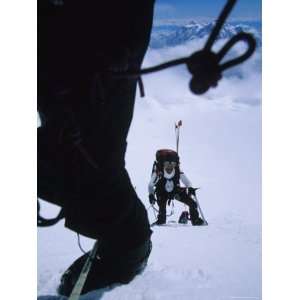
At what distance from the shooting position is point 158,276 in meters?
1.00

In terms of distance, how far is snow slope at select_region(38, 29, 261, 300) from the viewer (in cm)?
97

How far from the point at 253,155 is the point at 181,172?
199 millimetres

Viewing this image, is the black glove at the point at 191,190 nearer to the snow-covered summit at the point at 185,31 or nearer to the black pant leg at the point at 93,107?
the black pant leg at the point at 93,107

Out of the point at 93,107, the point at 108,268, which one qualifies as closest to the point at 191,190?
the point at 108,268

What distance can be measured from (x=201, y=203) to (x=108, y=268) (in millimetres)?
309

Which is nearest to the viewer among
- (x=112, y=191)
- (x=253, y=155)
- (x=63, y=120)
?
(x=63, y=120)

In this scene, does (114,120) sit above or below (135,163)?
above

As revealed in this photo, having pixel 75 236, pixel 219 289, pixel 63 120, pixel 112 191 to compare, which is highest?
pixel 63 120

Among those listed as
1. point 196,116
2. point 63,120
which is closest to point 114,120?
Result: point 63,120

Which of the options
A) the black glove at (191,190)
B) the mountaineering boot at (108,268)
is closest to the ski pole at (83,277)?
the mountaineering boot at (108,268)

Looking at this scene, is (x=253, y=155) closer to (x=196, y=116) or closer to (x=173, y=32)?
(x=196, y=116)

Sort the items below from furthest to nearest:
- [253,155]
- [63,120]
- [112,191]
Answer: [253,155] → [112,191] → [63,120]

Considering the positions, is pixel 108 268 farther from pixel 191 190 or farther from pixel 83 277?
pixel 191 190

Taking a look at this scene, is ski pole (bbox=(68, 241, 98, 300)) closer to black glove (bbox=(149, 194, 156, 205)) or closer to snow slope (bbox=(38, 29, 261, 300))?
snow slope (bbox=(38, 29, 261, 300))
